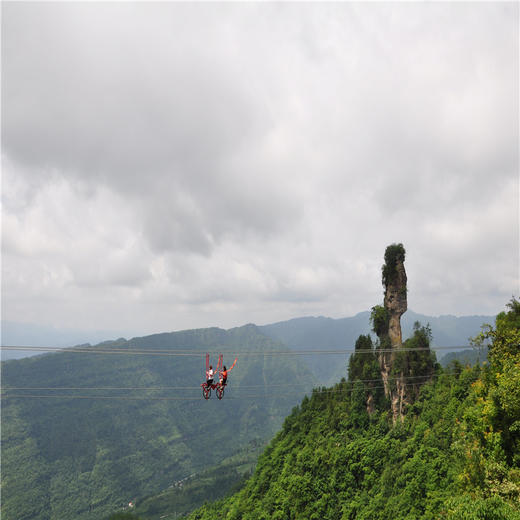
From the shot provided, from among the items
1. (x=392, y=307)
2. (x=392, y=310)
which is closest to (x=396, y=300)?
(x=392, y=307)

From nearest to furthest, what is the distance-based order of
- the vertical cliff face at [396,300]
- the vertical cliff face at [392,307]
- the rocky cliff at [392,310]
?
the rocky cliff at [392,310]
the vertical cliff face at [392,307]
the vertical cliff face at [396,300]

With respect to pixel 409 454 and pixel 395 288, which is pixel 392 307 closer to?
pixel 395 288

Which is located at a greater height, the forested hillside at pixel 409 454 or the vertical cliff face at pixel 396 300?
the vertical cliff face at pixel 396 300

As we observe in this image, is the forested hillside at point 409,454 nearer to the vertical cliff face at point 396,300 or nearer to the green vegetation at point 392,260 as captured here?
the vertical cliff face at point 396,300

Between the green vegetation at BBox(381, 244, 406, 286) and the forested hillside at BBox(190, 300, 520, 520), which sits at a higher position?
the green vegetation at BBox(381, 244, 406, 286)

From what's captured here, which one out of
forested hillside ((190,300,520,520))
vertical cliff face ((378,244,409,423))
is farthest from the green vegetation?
forested hillside ((190,300,520,520))

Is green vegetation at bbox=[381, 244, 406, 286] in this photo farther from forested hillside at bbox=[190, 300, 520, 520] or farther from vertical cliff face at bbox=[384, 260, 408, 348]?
forested hillside at bbox=[190, 300, 520, 520]

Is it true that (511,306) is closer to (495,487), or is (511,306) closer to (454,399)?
(454,399)

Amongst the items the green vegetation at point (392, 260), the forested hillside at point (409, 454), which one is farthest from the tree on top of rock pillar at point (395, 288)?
the forested hillside at point (409, 454)

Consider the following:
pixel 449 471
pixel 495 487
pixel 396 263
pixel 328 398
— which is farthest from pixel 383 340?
pixel 495 487
